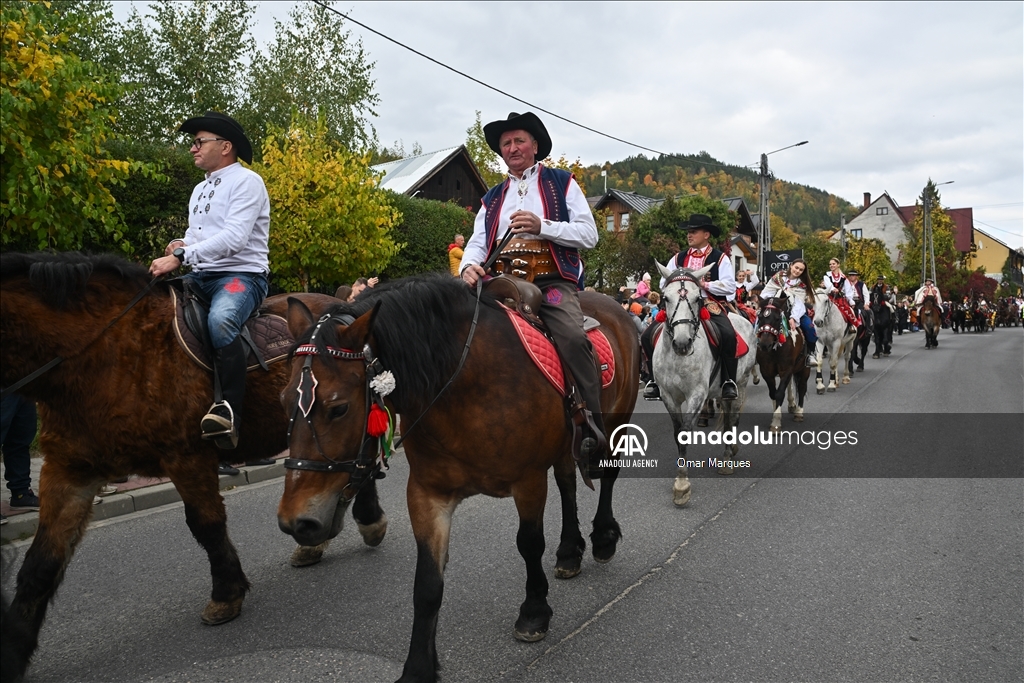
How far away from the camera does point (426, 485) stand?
3238 millimetres

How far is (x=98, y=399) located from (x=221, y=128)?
1783mm

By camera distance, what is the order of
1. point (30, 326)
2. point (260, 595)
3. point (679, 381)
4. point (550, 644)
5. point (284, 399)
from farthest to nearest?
1. point (679, 381)
2. point (260, 595)
3. point (550, 644)
4. point (30, 326)
5. point (284, 399)

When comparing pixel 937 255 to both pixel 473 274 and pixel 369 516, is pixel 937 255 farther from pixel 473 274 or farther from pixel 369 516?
pixel 473 274

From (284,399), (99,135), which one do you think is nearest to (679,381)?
(284,399)

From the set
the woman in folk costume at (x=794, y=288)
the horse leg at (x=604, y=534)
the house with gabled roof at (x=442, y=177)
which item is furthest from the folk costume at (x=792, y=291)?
the house with gabled roof at (x=442, y=177)

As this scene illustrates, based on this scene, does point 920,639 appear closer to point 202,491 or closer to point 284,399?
point 284,399

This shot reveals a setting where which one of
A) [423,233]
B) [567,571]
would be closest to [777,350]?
[567,571]

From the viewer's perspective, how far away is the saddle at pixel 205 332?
3820mm

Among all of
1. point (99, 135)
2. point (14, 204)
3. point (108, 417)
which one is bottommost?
point (108, 417)

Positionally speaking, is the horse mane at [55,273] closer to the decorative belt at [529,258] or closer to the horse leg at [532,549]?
the decorative belt at [529,258]

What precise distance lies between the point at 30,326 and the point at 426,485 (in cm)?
205

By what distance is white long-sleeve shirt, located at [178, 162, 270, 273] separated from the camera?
4.01 metres

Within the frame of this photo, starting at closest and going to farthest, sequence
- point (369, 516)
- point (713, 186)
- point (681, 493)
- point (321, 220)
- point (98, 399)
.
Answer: point (98, 399) < point (369, 516) < point (681, 493) < point (321, 220) < point (713, 186)

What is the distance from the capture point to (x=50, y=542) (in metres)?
3.34
